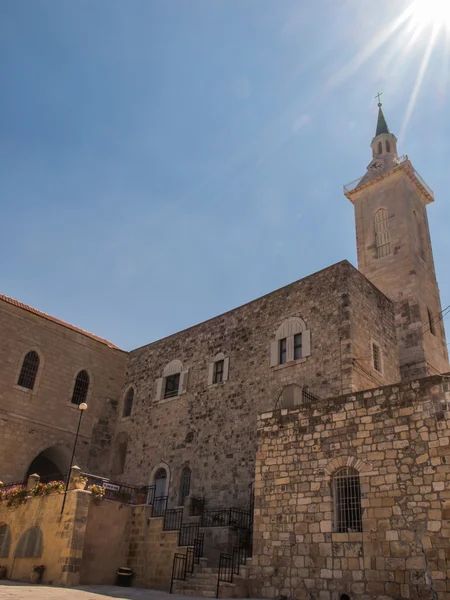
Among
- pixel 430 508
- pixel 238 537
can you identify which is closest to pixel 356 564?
pixel 430 508

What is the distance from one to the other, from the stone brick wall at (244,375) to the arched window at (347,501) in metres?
4.62

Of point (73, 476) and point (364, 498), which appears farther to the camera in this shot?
point (73, 476)

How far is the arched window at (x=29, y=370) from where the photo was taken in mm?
21906

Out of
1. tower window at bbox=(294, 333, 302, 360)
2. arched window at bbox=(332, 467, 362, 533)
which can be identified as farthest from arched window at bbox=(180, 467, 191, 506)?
arched window at bbox=(332, 467, 362, 533)

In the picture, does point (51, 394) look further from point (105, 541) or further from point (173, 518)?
point (105, 541)

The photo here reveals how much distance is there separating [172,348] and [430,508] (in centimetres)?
1478

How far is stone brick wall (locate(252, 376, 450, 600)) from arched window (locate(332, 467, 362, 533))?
0.15 meters

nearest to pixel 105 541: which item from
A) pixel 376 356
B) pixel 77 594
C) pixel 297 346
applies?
pixel 77 594

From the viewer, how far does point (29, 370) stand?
22.2 m

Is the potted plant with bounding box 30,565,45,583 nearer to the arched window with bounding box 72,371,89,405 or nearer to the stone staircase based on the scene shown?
the stone staircase

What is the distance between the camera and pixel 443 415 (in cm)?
1045

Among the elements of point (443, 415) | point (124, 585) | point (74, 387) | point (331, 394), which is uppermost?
point (74, 387)

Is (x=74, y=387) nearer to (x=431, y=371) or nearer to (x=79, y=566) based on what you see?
(x=79, y=566)

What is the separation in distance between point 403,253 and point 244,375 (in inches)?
374
